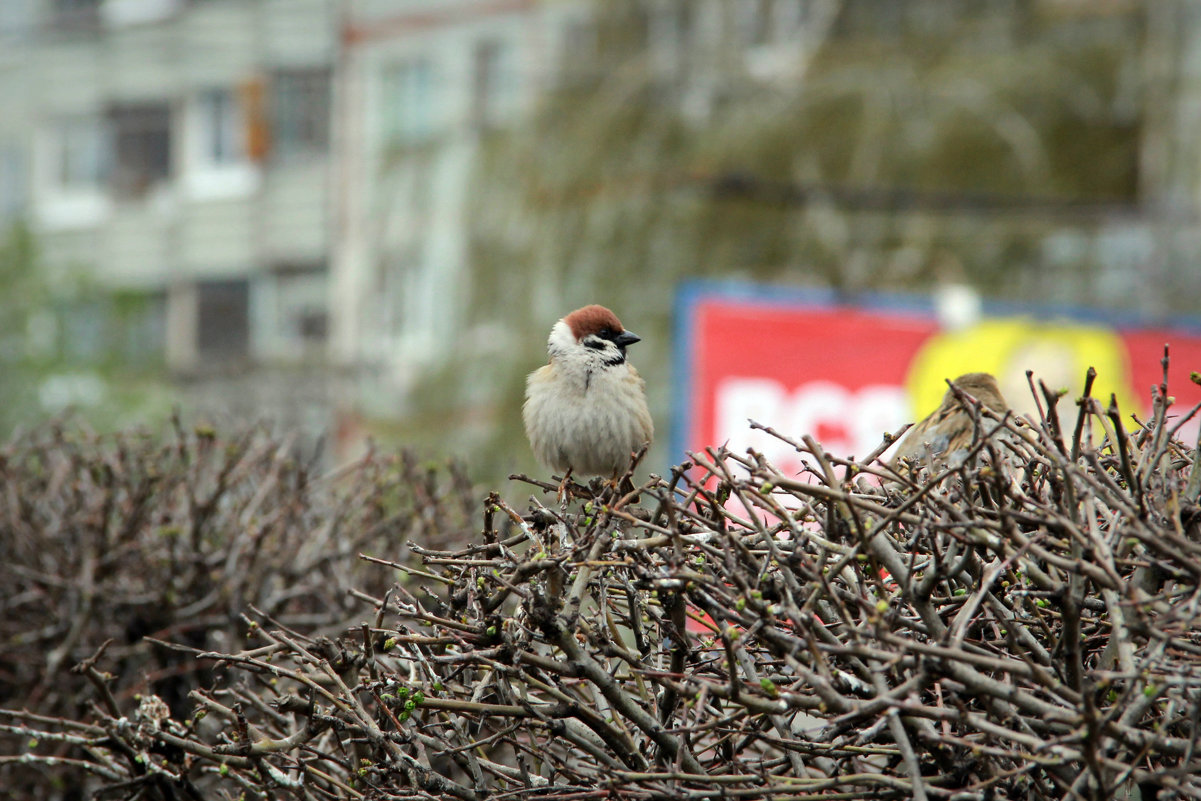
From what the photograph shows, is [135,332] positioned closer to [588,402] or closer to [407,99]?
[407,99]

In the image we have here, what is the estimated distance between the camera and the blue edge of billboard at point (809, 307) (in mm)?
11922

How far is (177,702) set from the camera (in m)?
5.09

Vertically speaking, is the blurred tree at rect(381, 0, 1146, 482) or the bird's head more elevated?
the blurred tree at rect(381, 0, 1146, 482)

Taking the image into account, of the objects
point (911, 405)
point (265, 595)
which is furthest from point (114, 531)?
point (911, 405)

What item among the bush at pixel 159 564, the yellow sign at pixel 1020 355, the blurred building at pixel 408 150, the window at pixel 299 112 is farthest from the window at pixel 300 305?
the bush at pixel 159 564

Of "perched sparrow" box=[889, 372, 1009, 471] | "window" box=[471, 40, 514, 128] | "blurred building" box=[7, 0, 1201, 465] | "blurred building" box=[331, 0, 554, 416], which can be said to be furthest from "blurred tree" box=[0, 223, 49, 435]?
"perched sparrow" box=[889, 372, 1009, 471]

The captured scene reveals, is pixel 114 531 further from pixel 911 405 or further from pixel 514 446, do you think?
pixel 514 446

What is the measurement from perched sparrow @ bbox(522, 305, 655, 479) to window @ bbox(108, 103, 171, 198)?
22.1 meters

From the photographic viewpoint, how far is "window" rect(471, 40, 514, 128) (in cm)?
2203

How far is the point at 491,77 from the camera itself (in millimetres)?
22781

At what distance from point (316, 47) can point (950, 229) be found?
42.0ft

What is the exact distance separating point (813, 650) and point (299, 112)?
22944 mm

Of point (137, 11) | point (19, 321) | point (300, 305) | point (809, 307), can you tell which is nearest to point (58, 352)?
point (19, 321)

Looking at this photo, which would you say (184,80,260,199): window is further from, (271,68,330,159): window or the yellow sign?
the yellow sign
